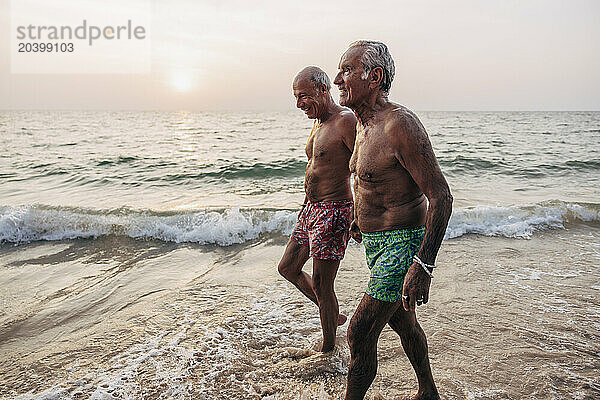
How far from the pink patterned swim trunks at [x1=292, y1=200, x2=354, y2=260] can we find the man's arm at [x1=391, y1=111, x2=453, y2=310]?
1.00m

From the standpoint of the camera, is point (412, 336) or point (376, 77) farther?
point (412, 336)

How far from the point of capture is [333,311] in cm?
331

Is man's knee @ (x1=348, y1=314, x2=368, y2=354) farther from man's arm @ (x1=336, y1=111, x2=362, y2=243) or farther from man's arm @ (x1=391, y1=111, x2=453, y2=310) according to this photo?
man's arm @ (x1=336, y1=111, x2=362, y2=243)

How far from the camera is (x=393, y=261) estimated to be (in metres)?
2.25

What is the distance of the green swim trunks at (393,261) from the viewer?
222cm

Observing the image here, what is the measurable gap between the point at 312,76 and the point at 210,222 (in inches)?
198

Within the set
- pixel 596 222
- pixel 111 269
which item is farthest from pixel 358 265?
pixel 596 222

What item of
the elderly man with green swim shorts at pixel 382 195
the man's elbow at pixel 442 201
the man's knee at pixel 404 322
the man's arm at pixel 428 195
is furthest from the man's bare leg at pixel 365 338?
the man's elbow at pixel 442 201

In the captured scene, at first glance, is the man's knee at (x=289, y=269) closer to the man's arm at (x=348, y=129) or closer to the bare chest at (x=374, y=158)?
the man's arm at (x=348, y=129)

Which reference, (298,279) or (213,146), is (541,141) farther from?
(298,279)

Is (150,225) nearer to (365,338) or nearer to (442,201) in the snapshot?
(365,338)

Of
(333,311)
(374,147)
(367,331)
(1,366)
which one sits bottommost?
(1,366)

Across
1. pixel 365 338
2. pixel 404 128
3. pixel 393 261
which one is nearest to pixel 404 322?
pixel 365 338

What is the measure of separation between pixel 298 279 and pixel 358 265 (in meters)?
2.49
